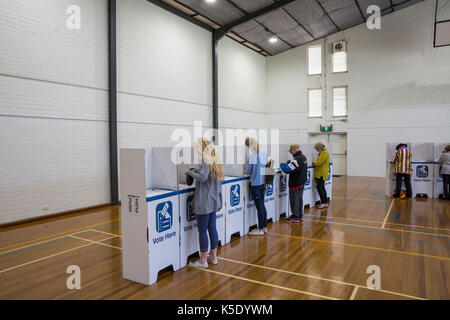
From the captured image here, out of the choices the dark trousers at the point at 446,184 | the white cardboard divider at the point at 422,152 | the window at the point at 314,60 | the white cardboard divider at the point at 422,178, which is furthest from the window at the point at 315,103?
the dark trousers at the point at 446,184

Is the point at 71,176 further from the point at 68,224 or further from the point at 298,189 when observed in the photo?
the point at 298,189

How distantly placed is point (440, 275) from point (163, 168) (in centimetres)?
360

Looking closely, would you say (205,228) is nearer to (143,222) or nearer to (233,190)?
(143,222)

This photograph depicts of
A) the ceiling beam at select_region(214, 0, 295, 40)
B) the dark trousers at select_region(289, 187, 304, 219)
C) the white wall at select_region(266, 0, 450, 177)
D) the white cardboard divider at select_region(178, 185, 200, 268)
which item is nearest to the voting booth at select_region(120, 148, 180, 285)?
the white cardboard divider at select_region(178, 185, 200, 268)

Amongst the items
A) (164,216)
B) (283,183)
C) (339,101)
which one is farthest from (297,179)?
(339,101)

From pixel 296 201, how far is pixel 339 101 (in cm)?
965

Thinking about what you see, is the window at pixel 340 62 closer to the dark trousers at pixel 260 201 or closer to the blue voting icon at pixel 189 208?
the dark trousers at pixel 260 201

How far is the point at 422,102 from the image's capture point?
12.6m

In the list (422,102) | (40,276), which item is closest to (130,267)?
(40,276)

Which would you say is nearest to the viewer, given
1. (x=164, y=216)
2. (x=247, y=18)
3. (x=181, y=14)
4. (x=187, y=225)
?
(x=164, y=216)

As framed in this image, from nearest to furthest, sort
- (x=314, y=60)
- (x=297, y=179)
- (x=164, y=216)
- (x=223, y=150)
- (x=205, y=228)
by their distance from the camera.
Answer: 1. (x=164, y=216)
2. (x=205, y=228)
3. (x=223, y=150)
4. (x=297, y=179)
5. (x=314, y=60)

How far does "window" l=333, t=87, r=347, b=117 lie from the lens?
14.2m

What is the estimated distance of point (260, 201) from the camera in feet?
17.5
